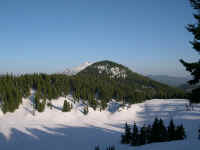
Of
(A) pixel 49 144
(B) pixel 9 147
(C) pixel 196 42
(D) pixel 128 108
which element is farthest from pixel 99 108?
(C) pixel 196 42

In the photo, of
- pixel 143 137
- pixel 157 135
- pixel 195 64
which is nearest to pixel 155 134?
pixel 157 135

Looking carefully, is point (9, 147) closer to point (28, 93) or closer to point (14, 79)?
point (28, 93)

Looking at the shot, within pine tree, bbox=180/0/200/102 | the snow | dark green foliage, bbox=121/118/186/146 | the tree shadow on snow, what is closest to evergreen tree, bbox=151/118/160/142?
dark green foliage, bbox=121/118/186/146

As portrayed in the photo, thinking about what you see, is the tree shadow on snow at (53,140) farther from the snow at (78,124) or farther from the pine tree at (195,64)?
the pine tree at (195,64)

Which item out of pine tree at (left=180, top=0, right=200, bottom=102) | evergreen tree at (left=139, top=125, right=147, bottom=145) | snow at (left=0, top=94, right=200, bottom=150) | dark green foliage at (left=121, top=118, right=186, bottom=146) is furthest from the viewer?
snow at (left=0, top=94, right=200, bottom=150)

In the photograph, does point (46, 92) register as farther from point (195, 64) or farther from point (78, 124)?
point (195, 64)

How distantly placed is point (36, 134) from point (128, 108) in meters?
44.1

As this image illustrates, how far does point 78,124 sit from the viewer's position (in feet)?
163

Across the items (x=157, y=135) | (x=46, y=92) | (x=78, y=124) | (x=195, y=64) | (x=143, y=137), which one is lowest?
(x=78, y=124)

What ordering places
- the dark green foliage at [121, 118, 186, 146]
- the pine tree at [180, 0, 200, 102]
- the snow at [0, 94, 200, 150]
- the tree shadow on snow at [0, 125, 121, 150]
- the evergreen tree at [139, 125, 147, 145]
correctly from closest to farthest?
the pine tree at [180, 0, 200, 102] < the dark green foliage at [121, 118, 186, 146] < the evergreen tree at [139, 125, 147, 145] < the tree shadow on snow at [0, 125, 121, 150] < the snow at [0, 94, 200, 150]

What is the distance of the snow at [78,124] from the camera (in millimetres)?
31438

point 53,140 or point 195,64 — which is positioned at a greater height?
point 195,64

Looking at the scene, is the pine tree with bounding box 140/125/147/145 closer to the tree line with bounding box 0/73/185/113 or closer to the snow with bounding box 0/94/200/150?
the snow with bounding box 0/94/200/150

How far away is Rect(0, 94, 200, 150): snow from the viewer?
103 feet
